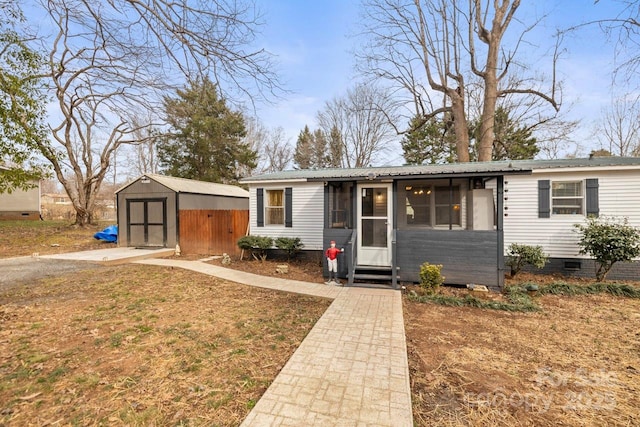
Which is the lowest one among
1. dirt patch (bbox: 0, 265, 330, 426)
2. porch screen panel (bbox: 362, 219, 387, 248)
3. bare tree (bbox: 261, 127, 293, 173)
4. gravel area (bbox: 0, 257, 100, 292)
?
dirt patch (bbox: 0, 265, 330, 426)

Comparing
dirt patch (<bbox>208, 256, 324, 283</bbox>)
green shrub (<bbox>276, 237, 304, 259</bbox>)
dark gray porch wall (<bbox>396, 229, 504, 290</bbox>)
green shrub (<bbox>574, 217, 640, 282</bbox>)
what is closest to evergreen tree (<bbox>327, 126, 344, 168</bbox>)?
green shrub (<bbox>276, 237, 304, 259</bbox>)

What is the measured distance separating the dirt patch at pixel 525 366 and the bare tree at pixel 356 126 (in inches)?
734

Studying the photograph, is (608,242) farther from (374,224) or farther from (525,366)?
(525,366)

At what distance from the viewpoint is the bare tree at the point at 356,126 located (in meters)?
21.4

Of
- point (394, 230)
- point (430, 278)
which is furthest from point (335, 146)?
point (430, 278)

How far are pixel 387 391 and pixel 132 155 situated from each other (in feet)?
111

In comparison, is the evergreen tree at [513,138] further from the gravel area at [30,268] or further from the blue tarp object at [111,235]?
the blue tarp object at [111,235]

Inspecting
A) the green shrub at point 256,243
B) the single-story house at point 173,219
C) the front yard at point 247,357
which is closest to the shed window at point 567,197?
the front yard at point 247,357

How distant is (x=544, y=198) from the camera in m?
7.61

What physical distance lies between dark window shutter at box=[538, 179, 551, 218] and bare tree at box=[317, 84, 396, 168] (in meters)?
15.0

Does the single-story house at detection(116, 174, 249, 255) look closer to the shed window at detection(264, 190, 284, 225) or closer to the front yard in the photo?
the shed window at detection(264, 190, 284, 225)

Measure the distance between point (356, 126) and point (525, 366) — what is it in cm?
2132

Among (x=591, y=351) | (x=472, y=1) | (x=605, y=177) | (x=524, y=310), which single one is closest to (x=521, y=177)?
(x=605, y=177)

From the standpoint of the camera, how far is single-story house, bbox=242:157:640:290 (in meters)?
6.62
